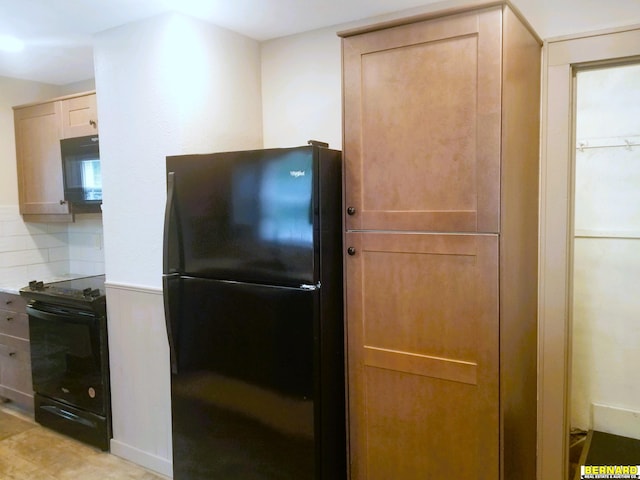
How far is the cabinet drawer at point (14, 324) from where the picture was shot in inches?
127

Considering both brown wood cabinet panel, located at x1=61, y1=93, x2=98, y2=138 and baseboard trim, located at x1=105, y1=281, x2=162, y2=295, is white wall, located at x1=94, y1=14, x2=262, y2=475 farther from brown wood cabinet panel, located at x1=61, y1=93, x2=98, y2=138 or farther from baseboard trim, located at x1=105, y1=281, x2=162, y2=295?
brown wood cabinet panel, located at x1=61, y1=93, x2=98, y2=138

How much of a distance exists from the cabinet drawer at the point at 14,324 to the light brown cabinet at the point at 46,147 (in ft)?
2.30

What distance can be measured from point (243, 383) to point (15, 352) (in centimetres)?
216

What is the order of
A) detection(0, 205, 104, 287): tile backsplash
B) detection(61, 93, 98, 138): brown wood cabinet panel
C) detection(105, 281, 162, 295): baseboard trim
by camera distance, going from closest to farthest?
detection(105, 281, 162, 295): baseboard trim → detection(61, 93, 98, 138): brown wood cabinet panel → detection(0, 205, 104, 287): tile backsplash

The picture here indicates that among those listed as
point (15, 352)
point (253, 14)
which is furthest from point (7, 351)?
point (253, 14)

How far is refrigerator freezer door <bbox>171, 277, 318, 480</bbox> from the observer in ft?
6.43

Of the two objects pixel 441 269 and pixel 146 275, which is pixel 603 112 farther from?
pixel 146 275

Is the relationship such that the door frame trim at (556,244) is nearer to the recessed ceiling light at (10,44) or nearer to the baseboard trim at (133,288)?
the baseboard trim at (133,288)

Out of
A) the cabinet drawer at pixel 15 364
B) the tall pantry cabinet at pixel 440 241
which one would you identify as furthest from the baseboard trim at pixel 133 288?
the tall pantry cabinet at pixel 440 241

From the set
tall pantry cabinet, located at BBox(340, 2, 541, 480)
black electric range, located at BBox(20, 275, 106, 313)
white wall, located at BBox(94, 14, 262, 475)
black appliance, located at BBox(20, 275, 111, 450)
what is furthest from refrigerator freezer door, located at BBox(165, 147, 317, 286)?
black appliance, located at BBox(20, 275, 111, 450)

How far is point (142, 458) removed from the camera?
2717 mm

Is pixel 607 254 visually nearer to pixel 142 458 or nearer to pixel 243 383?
pixel 243 383

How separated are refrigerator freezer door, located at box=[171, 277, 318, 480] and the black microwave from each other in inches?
52.6

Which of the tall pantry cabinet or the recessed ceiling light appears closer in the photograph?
the tall pantry cabinet
